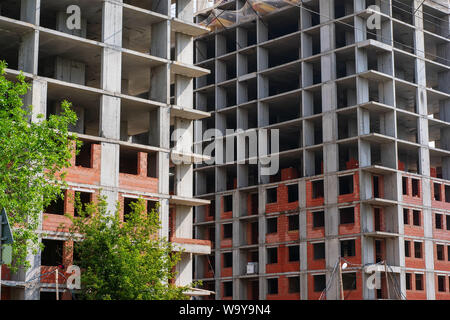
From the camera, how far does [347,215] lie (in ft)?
186

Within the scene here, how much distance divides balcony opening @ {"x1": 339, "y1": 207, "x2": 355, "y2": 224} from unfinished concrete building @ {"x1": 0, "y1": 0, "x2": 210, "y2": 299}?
15.4 m

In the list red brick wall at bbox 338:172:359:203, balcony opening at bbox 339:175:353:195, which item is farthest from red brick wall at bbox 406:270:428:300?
balcony opening at bbox 339:175:353:195

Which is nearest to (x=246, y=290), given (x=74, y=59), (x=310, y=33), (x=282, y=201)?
(x=282, y=201)

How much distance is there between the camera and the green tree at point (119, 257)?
3409cm

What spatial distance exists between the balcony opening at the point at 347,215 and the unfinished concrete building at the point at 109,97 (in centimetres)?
1542

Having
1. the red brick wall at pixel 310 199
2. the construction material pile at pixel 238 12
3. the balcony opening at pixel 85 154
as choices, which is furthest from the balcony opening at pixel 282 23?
the balcony opening at pixel 85 154

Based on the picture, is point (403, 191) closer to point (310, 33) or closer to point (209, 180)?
point (310, 33)

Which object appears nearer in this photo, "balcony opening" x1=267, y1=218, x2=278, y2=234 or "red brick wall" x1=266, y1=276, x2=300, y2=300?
"red brick wall" x1=266, y1=276, x2=300, y2=300

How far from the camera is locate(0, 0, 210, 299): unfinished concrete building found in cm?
3903

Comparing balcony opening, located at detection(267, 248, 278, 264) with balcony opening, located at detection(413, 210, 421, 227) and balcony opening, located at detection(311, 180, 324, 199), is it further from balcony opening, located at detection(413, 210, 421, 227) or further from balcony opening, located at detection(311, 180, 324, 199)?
balcony opening, located at detection(413, 210, 421, 227)

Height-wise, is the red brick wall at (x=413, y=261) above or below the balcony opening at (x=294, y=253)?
below

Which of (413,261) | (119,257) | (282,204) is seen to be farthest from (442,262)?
(119,257)

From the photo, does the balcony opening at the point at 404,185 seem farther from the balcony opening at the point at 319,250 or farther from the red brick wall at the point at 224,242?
the red brick wall at the point at 224,242

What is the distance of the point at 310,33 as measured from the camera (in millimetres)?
60906
